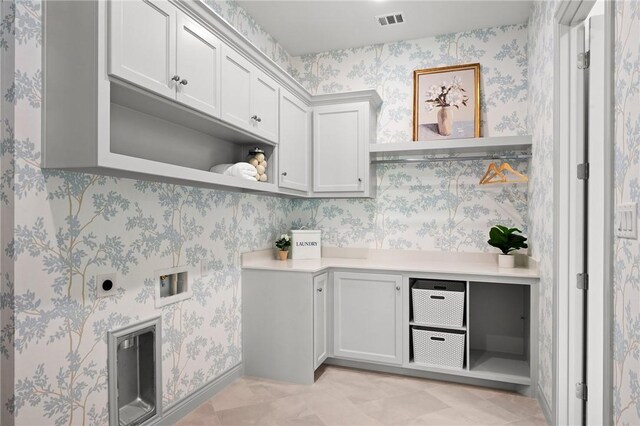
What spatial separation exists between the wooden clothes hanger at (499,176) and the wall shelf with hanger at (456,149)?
0.11 m

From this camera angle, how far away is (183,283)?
8.03ft

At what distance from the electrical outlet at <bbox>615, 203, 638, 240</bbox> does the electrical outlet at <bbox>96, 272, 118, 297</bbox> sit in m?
2.04

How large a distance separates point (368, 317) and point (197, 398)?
1320 mm

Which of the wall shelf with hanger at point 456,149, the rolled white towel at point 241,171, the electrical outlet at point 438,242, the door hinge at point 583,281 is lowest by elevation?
the door hinge at point 583,281

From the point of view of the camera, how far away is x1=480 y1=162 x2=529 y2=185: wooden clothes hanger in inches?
119

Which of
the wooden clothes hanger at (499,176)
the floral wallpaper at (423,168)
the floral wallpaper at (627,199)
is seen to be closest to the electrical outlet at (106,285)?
the floral wallpaper at (627,199)

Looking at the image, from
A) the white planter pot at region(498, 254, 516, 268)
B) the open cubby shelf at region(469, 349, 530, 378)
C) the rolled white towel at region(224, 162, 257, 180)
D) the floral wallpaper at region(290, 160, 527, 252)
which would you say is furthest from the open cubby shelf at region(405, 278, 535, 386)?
the rolled white towel at region(224, 162, 257, 180)

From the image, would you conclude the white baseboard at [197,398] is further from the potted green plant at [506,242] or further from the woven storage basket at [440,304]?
the potted green plant at [506,242]

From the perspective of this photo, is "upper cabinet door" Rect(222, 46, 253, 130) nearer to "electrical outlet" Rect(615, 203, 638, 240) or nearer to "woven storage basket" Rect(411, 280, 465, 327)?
"woven storage basket" Rect(411, 280, 465, 327)

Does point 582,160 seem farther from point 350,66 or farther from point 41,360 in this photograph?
point 41,360

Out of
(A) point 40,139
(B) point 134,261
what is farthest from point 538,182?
(A) point 40,139

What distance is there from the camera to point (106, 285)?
1.88 metres

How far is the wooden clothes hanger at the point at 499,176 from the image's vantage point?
119 inches

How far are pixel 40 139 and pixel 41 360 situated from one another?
86 cm
